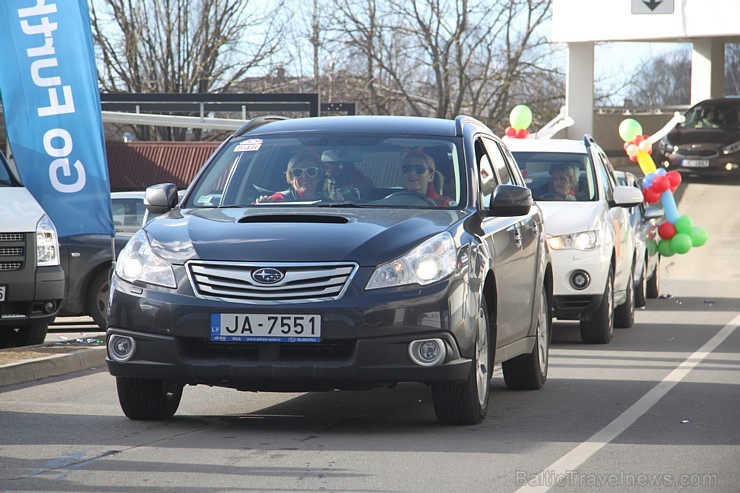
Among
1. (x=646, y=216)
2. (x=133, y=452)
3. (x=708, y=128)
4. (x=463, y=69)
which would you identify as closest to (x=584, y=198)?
(x=646, y=216)

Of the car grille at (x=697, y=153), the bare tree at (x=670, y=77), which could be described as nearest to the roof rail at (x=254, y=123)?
the car grille at (x=697, y=153)

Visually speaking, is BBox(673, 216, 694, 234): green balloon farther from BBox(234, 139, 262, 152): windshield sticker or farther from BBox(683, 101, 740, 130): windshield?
BBox(683, 101, 740, 130): windshield

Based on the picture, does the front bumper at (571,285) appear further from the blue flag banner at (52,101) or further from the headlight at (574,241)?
the blue flag banner at (52,101)

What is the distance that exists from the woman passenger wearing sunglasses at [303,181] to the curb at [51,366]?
271 centimetres

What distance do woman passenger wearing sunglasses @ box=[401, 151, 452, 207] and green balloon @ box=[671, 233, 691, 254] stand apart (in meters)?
12.8

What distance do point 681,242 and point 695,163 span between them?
1333 cm

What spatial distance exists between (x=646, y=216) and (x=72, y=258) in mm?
6746

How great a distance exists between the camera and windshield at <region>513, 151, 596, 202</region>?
44.6 ft

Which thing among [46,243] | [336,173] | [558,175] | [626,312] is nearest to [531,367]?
[336,173]

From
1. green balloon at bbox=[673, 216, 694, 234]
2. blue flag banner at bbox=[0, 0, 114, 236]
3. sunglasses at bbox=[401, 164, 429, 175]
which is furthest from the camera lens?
green balloon at bbox=[673, 216, 694, 234]

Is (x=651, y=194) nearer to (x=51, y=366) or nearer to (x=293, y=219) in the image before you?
(x=51, y=366)

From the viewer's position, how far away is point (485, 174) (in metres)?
8.54

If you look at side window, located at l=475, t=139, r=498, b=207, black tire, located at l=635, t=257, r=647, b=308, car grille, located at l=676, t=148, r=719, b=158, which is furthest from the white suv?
car grille, located at l=676, t=148, r=719, b=158
